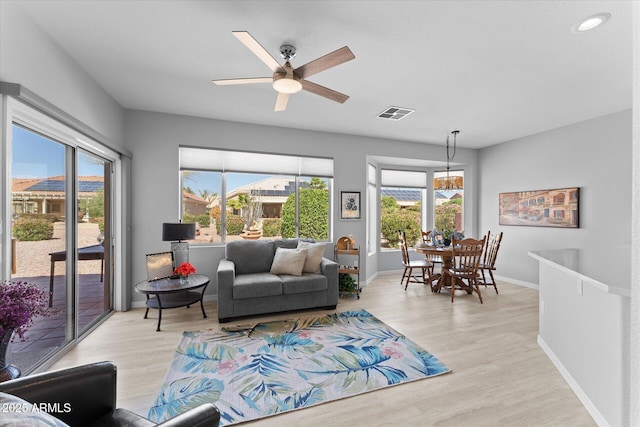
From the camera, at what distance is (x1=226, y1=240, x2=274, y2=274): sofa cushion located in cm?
418

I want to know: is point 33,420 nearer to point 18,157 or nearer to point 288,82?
point 18,157

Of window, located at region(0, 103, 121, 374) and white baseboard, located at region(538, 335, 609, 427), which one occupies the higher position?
window, located at region(0, 103, 121, 374)

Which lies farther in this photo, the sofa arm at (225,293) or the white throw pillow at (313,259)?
the white throw pillow at (313,259)

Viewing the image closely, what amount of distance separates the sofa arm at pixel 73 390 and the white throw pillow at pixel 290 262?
2.63 meters

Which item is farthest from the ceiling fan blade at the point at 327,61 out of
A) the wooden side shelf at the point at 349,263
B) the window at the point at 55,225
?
the wooden side shelf at the point at 349,263

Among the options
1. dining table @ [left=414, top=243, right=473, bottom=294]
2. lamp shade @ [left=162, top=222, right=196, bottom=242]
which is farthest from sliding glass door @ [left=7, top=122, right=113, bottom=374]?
dining table @ [left=414, top=243, right=473, bottom=294]

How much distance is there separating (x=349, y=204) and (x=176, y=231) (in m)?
2.93

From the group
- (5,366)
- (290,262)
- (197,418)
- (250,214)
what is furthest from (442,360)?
(250,214)

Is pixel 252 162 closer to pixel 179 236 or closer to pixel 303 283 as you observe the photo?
pixel 179 236

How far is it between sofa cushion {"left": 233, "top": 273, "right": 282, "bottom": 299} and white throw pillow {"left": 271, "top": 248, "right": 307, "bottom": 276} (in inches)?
9.7

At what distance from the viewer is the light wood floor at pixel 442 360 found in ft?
6.41

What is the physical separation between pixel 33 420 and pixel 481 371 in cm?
290

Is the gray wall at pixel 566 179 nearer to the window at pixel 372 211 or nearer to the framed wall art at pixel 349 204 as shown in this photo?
the window at pixel 372 211

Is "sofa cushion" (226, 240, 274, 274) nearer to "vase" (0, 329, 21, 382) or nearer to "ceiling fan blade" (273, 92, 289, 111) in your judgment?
"ceiling fan blade" (273, 92, 289, 111)
